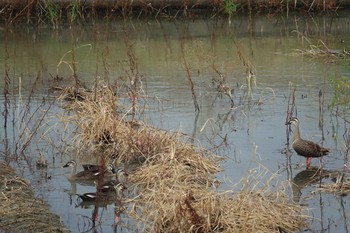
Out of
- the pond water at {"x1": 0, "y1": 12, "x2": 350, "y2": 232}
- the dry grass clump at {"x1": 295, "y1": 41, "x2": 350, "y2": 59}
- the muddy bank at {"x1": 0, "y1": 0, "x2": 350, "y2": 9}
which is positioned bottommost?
the pond water at {"x1": 0, "y1": 12, "x2": 350, "y2": 232}

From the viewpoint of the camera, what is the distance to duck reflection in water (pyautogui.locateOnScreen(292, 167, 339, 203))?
8.70 m

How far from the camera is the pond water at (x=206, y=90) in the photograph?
8.95 metres

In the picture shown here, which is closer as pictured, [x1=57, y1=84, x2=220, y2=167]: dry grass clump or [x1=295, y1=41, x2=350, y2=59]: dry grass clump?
[x1=57, y1=84, x2=220, y2=167]: dry grass clump

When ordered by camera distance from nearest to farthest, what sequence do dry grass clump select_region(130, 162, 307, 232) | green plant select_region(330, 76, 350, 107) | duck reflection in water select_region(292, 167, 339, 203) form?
dry grass clump select_region(130, 162, 307, 232)
duck reflection in water select_region(292, 167, 339, 203)
green plant select_region(330, 76, 350, 107)

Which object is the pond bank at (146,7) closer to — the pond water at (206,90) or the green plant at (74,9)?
the green plant at (74,9)

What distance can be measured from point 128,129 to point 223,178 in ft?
5.23

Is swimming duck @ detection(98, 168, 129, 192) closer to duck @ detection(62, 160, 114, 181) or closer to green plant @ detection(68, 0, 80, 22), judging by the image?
duck @ detection(62, 160, 114, 181)

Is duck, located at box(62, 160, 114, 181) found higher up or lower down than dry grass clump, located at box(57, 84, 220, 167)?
lower down

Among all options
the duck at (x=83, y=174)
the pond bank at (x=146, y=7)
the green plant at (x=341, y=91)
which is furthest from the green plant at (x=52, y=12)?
the duck at (x=83, y=174)

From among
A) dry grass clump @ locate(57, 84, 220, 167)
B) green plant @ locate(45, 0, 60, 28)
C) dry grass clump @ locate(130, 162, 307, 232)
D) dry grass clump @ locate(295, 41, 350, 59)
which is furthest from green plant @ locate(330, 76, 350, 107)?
green plant @ locate(45, 0, 60, 28)

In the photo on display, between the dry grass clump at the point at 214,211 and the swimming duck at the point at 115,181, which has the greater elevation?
the dry grass clump at the point at 214,211

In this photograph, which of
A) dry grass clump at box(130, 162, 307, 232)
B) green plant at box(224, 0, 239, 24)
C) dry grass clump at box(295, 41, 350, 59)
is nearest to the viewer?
dry grass clump at box(130, 162, 307, 232)

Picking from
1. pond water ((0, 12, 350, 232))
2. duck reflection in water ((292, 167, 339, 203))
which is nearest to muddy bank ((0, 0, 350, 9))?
pond water ((0, 12, 350, 232))

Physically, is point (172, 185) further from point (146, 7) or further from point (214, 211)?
point (146, 7)
